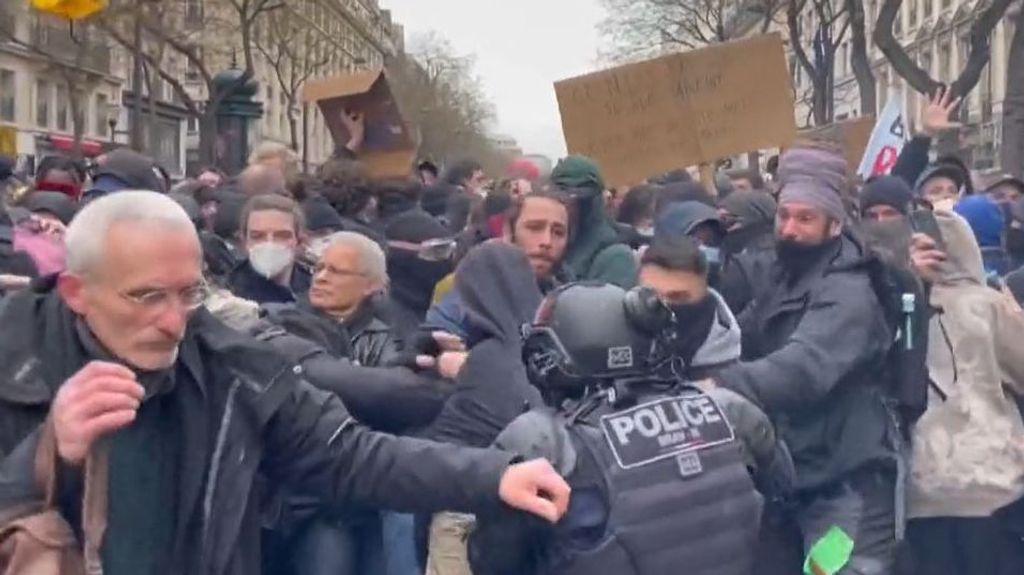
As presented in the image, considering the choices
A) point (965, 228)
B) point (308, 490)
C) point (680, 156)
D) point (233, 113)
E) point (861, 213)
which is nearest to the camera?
point (308, 490)

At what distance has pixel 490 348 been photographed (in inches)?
184

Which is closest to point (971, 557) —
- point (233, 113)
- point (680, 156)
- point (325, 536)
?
point (325, 536)

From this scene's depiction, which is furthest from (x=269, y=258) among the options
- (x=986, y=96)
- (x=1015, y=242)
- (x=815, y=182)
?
(x=986, y=96)

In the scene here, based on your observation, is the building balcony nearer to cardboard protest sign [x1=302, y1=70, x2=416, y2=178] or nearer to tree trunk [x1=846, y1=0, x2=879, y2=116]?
tree trunk [x1=846, y1=0, x2=879, y2=116]

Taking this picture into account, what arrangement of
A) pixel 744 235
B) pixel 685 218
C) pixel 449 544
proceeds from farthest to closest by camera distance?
1. pixel 685 218
2. pixel 744 235
3. pixel 449 544

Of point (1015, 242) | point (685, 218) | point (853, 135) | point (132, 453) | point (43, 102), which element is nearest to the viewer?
point (132, 453)

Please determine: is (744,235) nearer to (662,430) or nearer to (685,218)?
(685,218)

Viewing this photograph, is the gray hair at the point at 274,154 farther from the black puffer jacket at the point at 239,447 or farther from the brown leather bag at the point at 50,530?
the brown leather bag at the point at 50,530

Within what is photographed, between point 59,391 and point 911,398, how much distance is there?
3157 mm

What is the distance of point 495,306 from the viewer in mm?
4723

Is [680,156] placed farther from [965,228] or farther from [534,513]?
[534,513]

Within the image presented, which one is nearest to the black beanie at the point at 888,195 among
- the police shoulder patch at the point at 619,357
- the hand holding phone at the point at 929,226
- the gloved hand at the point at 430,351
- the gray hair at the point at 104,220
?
the hand holding phone at the point at 929,226

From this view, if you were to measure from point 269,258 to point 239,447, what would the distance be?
300cm

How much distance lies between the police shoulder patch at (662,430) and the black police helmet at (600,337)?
0.29 ft
